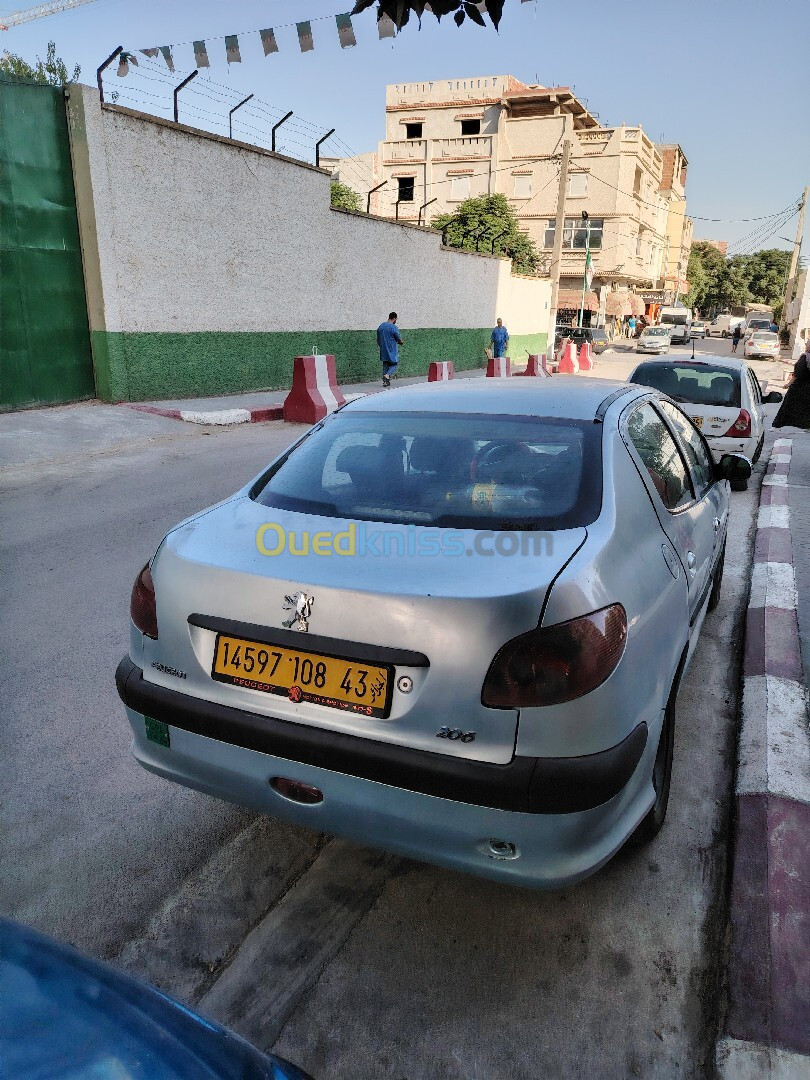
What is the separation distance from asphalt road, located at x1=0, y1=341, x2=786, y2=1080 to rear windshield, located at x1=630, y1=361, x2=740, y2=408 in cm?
622

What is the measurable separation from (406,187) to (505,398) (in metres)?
53.7

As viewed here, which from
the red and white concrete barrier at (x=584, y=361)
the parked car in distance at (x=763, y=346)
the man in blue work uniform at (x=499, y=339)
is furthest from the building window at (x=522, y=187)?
the man in blue work uniform at (x=499, y=339)

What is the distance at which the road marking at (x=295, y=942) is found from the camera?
203cm

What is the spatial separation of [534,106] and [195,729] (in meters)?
54.6

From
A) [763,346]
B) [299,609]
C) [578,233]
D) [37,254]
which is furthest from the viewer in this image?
[578,233]

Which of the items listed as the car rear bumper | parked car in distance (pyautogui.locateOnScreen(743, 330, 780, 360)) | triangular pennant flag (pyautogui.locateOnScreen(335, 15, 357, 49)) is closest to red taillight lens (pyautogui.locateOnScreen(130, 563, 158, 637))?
the car rear bumper

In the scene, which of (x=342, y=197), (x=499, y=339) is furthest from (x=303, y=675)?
(x=342, y=197)

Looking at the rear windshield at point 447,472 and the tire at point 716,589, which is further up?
the rear windshield at point 447,472

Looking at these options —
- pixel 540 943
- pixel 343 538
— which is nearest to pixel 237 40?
pixel 343 538

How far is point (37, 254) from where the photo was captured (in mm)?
11008

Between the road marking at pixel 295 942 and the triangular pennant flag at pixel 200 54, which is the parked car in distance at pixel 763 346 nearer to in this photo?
the triangular pennant flag at pixel 200 54

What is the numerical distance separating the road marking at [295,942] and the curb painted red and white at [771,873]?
1.08 metres

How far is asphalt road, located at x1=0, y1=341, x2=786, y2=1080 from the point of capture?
77.7 inches

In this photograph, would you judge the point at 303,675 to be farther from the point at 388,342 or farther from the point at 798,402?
the point at 388,342
